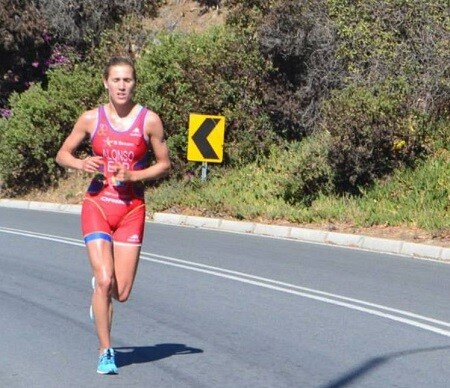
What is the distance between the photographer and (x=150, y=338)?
9.27 m

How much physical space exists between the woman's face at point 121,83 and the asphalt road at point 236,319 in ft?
5.95

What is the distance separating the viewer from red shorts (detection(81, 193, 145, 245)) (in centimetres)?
756

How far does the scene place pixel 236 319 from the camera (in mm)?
10172

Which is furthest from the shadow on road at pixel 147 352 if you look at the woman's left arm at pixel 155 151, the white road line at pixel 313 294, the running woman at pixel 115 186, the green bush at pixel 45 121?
the green bush at pixel 45 121

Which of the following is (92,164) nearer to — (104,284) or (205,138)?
(104,284)

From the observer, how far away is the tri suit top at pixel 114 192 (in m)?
7.57

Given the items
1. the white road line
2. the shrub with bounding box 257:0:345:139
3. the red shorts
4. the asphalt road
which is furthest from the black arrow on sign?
the red shorts

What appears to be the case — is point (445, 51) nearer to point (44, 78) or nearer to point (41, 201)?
point (41, 201)

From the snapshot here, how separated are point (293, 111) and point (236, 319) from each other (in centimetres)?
1415

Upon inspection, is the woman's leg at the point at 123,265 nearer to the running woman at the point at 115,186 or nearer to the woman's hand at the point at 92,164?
the running woman at the point at 115,186

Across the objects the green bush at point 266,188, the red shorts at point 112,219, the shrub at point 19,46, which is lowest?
the green bush at point 266,188

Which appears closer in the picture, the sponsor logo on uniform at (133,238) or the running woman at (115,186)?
the running woman at (115,186)

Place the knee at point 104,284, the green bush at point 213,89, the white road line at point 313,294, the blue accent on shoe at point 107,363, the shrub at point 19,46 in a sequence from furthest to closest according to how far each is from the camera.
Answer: the shrub at point 19,46, the green bush at point 213,89, the white road line at point 313,294, the blue accent on shoe at point 107,363, the knee at point 104,284

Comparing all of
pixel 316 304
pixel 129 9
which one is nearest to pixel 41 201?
pixel 129 9
